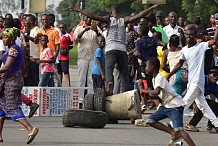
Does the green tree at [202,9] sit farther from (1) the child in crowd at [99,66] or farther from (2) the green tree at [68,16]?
(2) the green tree at [68,16]

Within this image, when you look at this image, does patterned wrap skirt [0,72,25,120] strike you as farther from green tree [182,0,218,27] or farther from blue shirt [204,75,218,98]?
green tree [182,0,218,27]

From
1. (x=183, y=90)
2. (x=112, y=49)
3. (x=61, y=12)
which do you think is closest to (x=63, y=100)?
(x=112, y=49)

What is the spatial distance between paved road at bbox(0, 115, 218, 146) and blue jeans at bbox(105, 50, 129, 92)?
1.32m

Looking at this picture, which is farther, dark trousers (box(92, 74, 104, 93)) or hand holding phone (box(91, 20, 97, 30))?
hand holding phone (box(91, 20, 97, 30))

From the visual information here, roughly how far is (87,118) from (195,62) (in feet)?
6.64

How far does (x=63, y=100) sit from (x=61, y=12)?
87.3 m

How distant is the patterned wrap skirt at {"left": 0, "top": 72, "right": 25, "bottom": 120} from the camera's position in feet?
41.8

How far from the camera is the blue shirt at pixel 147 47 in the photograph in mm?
17500

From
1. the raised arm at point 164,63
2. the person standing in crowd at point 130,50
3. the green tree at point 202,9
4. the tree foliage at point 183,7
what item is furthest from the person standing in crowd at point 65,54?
the green tree at point 202,9

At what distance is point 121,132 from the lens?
565 inches

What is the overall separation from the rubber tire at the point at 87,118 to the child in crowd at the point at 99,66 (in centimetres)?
325

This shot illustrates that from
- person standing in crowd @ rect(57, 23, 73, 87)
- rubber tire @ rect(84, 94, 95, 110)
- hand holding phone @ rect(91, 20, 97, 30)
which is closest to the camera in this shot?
rubber tire @ rect(84, 94, 95, 110)

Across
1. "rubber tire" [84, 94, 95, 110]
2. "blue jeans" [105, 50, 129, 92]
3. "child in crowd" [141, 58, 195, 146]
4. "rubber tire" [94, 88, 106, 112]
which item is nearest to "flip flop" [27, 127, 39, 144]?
"child in crowd" [141, 58, 195, 146]

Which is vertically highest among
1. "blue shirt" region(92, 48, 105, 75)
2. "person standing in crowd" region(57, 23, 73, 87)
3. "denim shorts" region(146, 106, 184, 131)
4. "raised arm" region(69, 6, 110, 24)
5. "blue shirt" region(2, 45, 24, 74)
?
"raised arm" region(69, 6, 110, 24)
